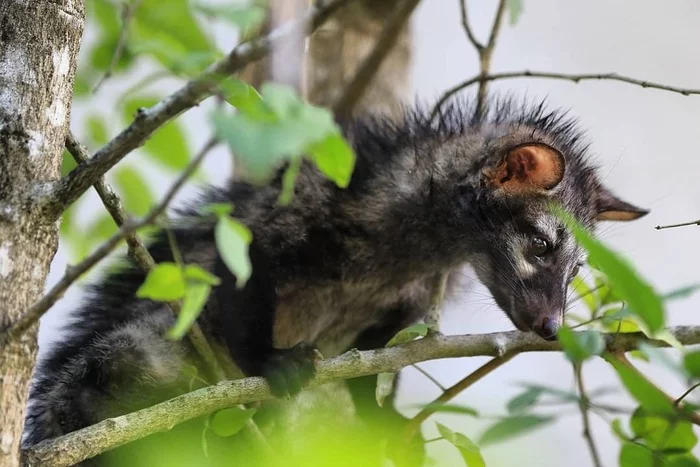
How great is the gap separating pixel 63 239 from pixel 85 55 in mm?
515

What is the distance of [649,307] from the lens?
→ 938 millimetres

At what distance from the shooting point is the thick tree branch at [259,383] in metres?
1.37

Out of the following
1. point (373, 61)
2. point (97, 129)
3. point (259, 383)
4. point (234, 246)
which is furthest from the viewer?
point (373, 61)

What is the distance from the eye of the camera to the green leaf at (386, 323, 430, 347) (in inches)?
65.4

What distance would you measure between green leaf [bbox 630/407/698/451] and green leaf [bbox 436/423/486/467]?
0.96 feet

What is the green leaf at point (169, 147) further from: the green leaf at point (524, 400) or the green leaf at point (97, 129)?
the green leaf at point (524, 400)

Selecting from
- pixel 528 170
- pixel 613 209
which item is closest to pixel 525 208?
pixel 528 170

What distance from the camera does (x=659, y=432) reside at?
1575mm

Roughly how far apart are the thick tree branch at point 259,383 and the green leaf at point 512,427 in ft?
2.07

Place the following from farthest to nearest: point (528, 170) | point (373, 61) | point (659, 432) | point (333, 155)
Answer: point (373, 61) → point (528, 170) → point (659, 432) → point (333, 155)

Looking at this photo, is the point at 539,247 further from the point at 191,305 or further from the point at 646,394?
the point at 191,305

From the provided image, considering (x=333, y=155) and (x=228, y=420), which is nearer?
(x=333, y=155)

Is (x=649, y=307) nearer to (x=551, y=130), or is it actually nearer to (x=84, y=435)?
(x=84, y=435)

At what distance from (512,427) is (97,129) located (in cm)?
129
